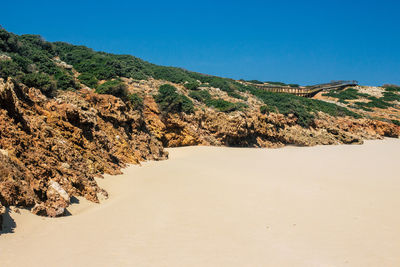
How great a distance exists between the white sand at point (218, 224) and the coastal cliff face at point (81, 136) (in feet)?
1.74

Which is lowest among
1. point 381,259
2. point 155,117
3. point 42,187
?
point 381,259

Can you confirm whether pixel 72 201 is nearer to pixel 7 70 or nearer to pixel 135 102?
pixel 7 70

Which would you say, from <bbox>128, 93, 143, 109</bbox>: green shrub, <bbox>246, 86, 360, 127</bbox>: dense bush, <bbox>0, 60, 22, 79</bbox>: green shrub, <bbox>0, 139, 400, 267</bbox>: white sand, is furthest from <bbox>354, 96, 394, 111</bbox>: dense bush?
<bbox>0, 60, 22, 79</bbox>: green shrub

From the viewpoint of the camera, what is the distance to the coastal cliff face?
4750 millimetres

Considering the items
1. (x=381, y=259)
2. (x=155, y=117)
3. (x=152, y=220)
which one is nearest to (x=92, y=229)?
(x=152, y=220)

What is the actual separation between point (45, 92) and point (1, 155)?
5216mm

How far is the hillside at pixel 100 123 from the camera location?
5114mm

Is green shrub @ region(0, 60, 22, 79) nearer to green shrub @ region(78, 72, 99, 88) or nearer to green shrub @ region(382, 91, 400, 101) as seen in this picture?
green shrub @ region(78, 72, 99, 88)

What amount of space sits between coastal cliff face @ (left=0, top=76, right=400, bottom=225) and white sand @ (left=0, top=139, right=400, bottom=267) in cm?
53

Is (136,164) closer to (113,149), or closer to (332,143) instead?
(113,149)

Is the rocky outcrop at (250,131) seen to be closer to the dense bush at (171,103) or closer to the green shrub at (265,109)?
the dense bush at (171,103)

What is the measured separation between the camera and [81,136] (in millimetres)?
7836

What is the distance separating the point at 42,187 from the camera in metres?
4.80

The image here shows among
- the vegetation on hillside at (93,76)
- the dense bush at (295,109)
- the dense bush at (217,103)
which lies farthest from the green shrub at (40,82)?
the dense bush at (295,109)
